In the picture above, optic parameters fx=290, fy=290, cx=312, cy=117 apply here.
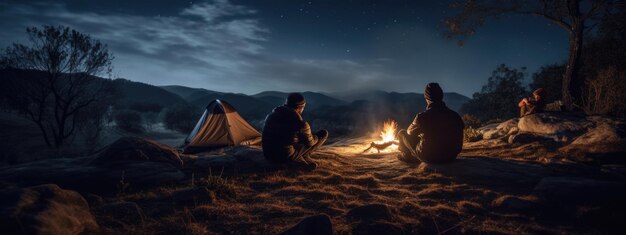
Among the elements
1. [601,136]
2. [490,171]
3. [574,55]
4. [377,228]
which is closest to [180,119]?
[490,171]

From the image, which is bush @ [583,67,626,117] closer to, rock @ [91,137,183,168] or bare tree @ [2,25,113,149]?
rock @ [91,137,183,168]

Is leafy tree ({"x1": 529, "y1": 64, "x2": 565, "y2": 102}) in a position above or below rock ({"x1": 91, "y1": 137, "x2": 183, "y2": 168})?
above

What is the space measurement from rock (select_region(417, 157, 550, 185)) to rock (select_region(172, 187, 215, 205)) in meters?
4.67

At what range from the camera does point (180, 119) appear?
128 feet

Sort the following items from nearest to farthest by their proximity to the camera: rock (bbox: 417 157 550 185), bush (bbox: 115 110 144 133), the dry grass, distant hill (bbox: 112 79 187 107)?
the dry grass
rock (bbox: 417 157 550 185)
bush (bbox: 115 110 144 133)
distant hill (bbox: 112 79 187 107)

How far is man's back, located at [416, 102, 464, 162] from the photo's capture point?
6.77 meters

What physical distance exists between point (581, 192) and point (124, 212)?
22.1 ft

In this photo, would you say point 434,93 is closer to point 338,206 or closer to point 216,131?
point 338,206

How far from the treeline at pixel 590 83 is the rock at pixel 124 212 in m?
14.4

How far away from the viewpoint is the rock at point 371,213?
4.03 meters

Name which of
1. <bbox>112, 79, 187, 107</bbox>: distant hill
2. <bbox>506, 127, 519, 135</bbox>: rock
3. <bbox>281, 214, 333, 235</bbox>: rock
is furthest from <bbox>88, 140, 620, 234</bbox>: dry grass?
<bbox>112, 79, 187, 107</bbox>: distant hill

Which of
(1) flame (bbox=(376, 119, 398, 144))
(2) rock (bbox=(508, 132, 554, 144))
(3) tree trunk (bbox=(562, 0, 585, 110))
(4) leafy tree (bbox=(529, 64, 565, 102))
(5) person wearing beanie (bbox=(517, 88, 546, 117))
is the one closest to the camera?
(2) rock (bbox=(508, 132, 554, 144))

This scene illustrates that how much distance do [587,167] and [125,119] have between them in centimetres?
3977

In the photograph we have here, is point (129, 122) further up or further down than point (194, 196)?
further down
